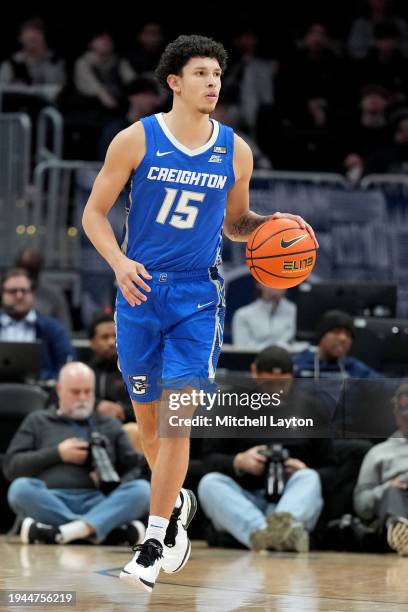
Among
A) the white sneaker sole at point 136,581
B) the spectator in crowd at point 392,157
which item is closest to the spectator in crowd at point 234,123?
the spectator in crowd at point 392,157

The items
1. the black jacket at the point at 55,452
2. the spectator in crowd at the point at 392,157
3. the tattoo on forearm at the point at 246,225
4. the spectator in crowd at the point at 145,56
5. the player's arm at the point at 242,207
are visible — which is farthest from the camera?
the spectator in crowd at the point at 145,56

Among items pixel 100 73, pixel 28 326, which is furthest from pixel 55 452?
pixel 100 73

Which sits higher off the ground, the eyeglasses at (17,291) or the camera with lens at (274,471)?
the eyeglasses at (17,291)

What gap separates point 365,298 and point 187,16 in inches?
287

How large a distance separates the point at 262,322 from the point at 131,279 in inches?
240

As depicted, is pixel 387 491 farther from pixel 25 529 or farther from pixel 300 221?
pixel 300 221

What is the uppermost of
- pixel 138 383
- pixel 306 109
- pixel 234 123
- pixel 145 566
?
pixel 306 109

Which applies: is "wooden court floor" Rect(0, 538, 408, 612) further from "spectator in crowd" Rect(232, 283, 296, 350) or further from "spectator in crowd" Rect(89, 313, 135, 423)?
"spectator in crowd" Rect(232, 283, 296, 350)

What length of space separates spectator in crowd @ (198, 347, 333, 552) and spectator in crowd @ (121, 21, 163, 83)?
23.8ft

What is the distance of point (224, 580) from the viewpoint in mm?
6812

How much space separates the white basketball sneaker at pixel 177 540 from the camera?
6083 mm

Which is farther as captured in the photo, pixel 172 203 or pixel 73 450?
pixel 73 450

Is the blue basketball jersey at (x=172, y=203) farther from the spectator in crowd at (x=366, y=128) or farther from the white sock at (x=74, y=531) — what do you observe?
the spectator in crowd at (x=366, y=128)

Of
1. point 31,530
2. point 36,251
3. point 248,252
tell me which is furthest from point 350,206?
point 248,252
